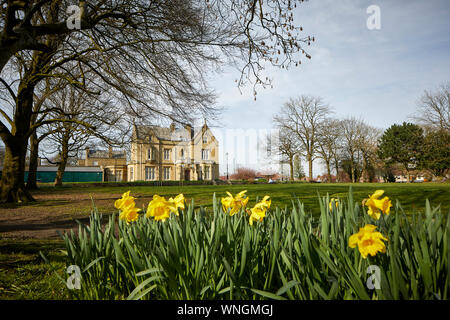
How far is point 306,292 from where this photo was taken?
4.76ft

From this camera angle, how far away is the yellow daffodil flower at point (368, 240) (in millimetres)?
1210

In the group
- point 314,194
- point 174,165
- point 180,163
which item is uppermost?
point 180,163

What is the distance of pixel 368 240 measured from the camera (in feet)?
4.13

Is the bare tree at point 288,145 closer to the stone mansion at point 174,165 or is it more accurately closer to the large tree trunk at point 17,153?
the stone mansion at point 174,165

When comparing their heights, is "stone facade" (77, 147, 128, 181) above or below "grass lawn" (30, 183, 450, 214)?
above

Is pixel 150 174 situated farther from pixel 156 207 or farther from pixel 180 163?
pixel 156 207

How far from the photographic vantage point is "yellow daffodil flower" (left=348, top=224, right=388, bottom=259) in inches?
47.6

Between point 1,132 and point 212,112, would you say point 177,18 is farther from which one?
point 1,132

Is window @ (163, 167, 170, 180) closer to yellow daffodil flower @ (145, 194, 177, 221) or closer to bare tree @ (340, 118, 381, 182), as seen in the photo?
bare tree @ (340, 118, 381, 182)

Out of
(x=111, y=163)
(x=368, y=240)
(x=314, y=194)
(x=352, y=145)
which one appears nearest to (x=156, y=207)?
(x=368, y=240)

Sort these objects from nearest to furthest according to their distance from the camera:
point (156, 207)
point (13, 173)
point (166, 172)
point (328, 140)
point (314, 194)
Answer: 1. point (156, 207)
2. point (13, 173)
3. point (314, 194)
4. point (328, 140)
5. point (166, 172)

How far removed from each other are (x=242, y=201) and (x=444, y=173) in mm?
42700

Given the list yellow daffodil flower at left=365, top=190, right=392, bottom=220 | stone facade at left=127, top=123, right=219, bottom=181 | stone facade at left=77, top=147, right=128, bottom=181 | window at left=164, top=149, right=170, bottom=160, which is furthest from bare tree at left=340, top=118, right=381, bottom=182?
yellow daffodil flower at left=365, top=190, right=392, bottom=220

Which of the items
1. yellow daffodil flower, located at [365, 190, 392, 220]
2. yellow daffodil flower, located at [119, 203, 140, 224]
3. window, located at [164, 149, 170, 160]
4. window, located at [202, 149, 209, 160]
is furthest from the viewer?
window, located at [202, 149, 209, 160]
